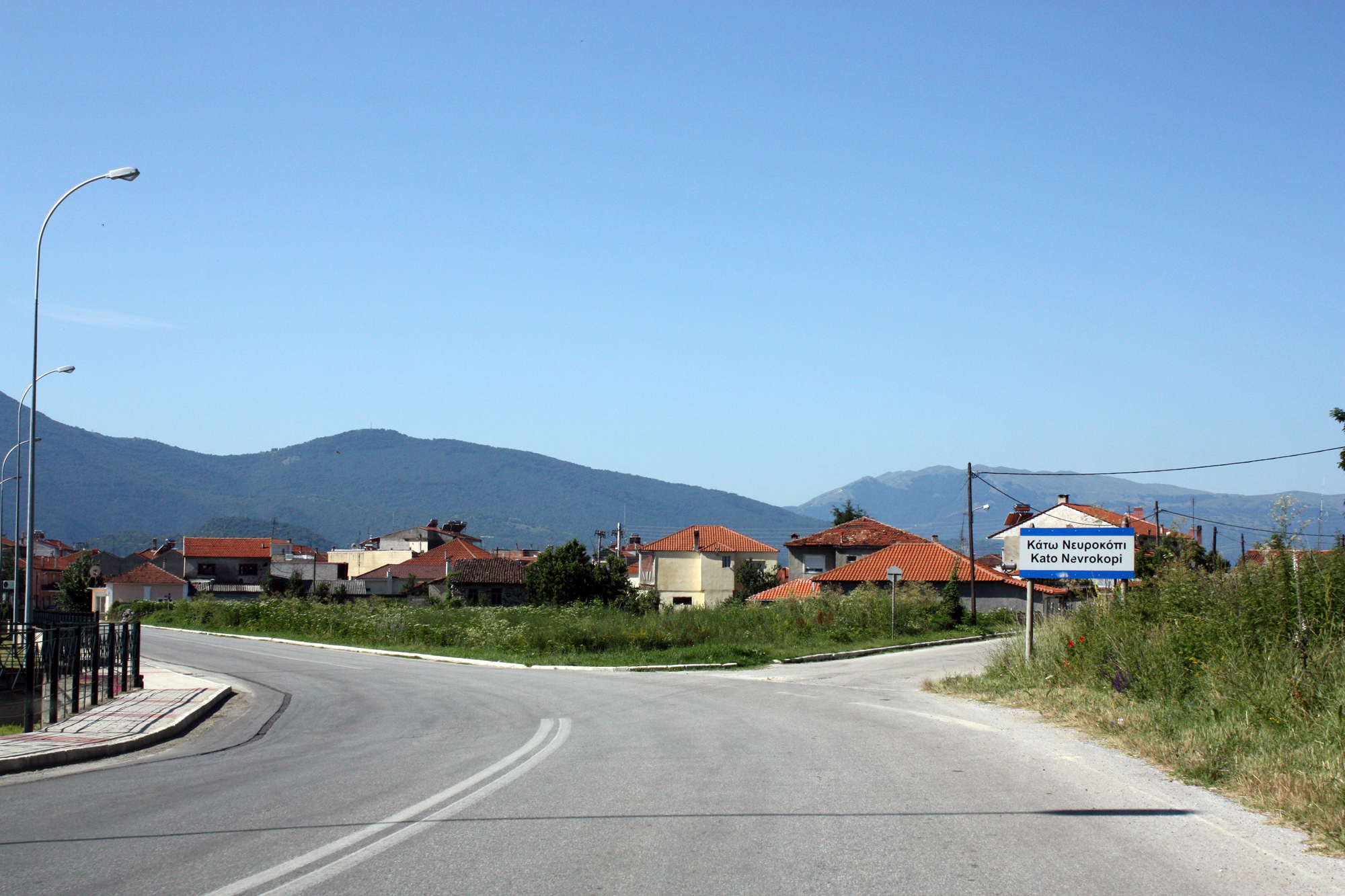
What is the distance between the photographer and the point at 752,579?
94.9 meters

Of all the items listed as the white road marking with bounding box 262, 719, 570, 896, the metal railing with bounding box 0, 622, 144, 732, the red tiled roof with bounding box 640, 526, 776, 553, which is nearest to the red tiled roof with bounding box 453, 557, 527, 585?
the red tiled roof with bounding box 640, 526, 776, 553

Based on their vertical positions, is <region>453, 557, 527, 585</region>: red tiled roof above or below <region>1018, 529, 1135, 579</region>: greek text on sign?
below

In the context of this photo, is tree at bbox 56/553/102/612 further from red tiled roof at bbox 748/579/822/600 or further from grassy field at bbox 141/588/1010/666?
red tiled roof at bbox 748/579/822/600

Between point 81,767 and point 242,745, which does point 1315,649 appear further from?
point 81,767

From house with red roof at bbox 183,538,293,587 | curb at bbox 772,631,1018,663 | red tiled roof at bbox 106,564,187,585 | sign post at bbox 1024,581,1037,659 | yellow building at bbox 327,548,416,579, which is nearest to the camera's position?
sign post at bbox 1024,581,1037,659

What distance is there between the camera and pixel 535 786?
8812 mm

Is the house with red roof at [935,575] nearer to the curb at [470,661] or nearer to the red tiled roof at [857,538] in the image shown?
the red tiled roof at [857,538]

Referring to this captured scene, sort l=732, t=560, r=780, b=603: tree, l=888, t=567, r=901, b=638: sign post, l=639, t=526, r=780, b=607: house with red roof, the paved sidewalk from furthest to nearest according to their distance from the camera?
l=639, t=526, r=780, b=607: house with red roof
l=732, t=560, r=780, b=603: tree
l=888, t=567, r=901, b=638: sign post
the paved sidewalk

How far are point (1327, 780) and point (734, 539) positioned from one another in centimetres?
9258

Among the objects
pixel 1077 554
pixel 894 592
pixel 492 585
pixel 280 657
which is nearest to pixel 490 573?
pixel 492 585

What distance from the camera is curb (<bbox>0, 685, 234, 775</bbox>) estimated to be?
10406 millimetres

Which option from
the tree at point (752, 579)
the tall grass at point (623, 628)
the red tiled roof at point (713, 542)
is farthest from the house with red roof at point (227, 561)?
the tall grass at point (623, 628)

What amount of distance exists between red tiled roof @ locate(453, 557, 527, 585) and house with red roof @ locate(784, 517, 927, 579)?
2496cm

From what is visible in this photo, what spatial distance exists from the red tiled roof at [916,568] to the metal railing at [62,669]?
47.7 metres
